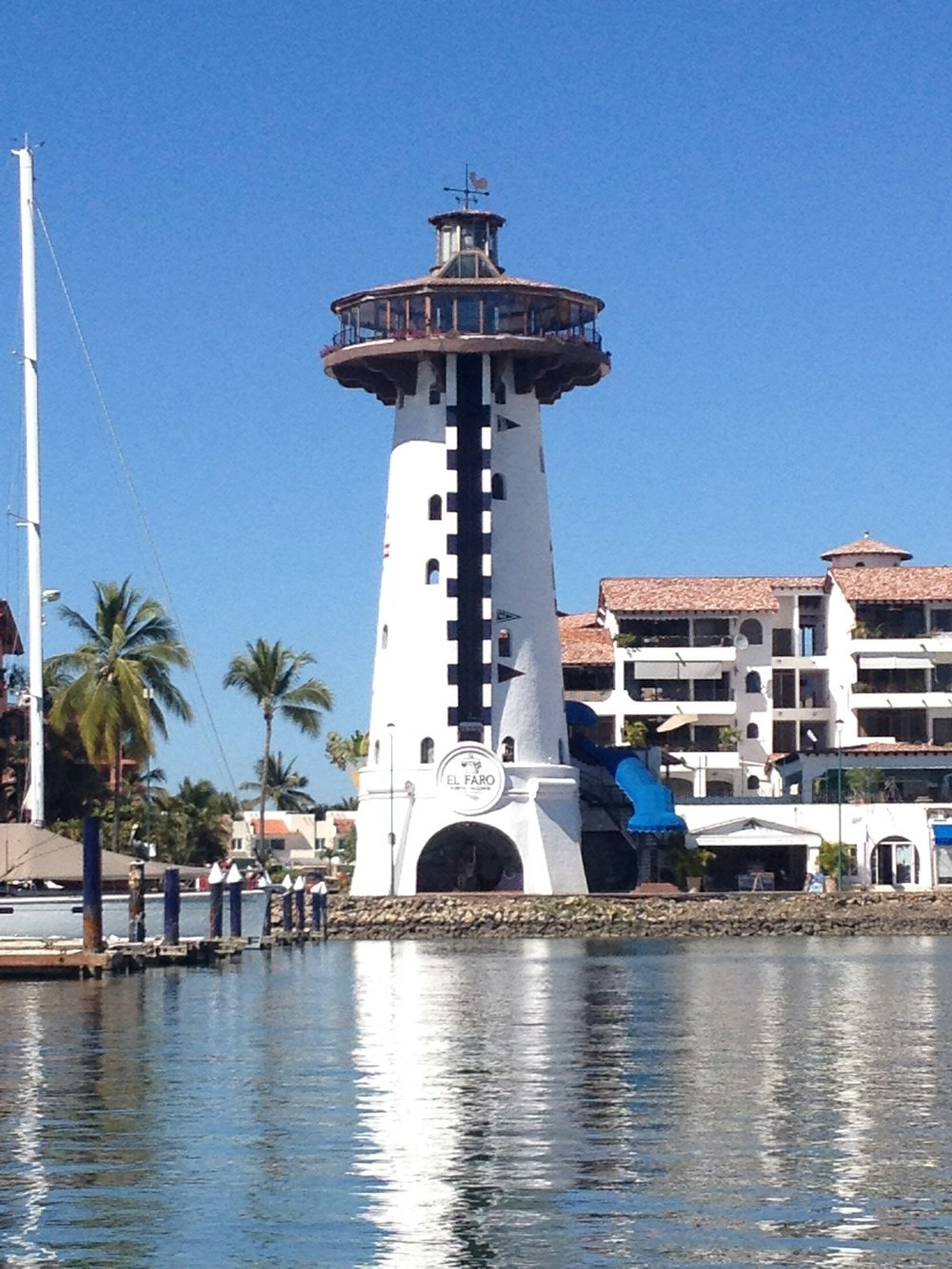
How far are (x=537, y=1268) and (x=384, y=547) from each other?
75829 mm

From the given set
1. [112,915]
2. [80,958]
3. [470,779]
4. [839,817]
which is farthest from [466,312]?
[80,958]

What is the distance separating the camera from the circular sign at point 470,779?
94250 millimetres

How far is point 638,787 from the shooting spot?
9894cm

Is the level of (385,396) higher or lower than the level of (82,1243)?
higher

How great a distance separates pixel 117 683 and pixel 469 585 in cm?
1364

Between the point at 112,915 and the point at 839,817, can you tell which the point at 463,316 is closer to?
the point at 839,817

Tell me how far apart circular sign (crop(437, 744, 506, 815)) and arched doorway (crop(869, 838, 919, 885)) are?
58.5 ft

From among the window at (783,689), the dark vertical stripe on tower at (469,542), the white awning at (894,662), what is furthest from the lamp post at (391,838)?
the window at (783,689)

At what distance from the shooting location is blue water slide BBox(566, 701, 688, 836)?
97.5 metres

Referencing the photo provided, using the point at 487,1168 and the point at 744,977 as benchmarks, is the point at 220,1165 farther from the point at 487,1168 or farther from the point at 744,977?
the point at 744,977

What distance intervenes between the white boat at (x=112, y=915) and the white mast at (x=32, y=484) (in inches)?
88.1

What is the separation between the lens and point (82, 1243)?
22.8 metres

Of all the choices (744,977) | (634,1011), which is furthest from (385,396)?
(634,1011)

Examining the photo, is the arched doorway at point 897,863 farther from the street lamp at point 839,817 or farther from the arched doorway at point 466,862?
the arched doorway at point 466,862
